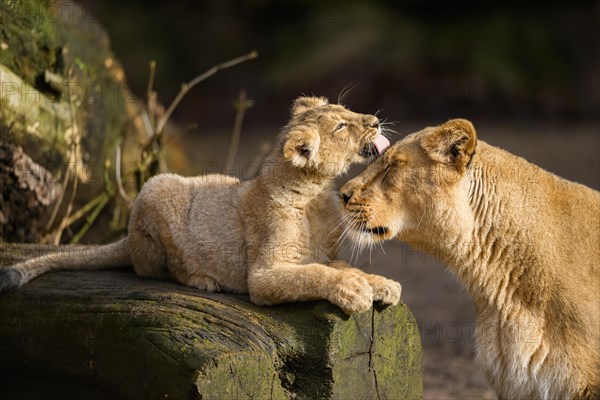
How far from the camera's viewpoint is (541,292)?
4.68m

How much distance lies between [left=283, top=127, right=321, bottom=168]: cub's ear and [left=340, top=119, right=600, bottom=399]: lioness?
259mm

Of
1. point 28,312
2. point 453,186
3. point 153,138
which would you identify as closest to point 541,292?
point 453,186

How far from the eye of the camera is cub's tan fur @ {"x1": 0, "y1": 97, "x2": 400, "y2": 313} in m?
4.52

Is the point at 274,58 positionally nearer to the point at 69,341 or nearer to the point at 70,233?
the point at 70,233

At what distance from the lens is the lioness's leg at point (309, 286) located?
4.28m

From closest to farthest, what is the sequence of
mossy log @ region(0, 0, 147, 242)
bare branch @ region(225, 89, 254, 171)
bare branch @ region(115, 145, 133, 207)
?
mossy log @ region(0, 0, 147, 242), bare branch @ region(115, 145, 133, 207), bare branch @ region(225, 89, 254, 171)

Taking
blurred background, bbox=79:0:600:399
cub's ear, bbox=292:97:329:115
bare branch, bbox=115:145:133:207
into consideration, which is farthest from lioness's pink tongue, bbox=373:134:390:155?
blurred background, bbox=79:0:600:399

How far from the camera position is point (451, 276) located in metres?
10.6

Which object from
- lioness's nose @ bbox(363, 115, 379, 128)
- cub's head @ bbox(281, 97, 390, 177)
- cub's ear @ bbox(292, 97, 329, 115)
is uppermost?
cub's ear @ bbox(292, 97, 329, 115)

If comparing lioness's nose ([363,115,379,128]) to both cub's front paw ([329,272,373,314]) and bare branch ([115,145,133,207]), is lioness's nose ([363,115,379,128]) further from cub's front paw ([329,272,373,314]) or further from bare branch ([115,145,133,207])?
bare branch ([115,145,133,207])

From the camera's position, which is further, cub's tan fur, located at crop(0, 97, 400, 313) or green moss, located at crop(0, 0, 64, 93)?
green moss, located at crop(0, 0, 64, 93)

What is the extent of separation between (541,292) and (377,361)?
3.19ft

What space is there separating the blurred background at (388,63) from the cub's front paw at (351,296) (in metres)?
10.5

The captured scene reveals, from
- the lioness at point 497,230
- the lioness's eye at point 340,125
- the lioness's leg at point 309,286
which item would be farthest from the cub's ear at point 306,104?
the lioness's leg at point 309,286
